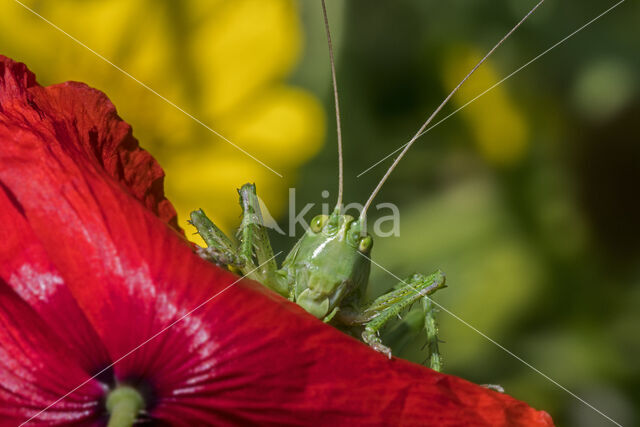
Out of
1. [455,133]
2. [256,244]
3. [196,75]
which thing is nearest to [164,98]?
[196,75]

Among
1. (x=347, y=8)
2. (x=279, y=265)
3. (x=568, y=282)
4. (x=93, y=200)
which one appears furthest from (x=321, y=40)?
(x=93, y=200)

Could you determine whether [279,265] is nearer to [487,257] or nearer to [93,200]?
[487,257]

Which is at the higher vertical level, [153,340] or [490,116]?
[490,116]

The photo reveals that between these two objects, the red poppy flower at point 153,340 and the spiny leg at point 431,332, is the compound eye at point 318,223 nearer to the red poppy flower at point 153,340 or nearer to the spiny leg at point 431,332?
the spiny leg at point 431,332

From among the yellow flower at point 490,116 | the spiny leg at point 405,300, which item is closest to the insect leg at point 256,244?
the spiny leg at point 405,300

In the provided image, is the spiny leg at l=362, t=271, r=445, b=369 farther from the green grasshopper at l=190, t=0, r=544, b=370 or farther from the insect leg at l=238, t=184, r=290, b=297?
the insect leg at l=238, t=184, r=290, b=297

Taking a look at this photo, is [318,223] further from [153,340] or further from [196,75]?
[153,340]

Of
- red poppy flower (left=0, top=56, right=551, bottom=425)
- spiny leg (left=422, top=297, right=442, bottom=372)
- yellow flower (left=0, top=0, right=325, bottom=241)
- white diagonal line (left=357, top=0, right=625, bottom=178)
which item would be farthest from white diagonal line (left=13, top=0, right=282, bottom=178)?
red poppy flower (left=0, top=56, right=551, bottom=425)
